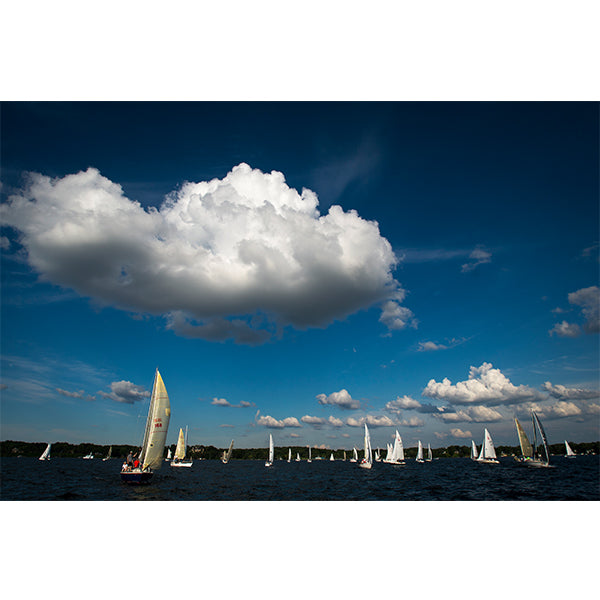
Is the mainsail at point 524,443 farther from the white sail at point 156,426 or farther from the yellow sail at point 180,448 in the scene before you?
the yellow sail at point 180,448

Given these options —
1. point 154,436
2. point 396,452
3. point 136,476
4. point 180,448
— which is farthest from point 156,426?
point 396,452

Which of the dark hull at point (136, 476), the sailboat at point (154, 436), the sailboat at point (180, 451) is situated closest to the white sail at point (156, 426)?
the sailboat at point (154, 436)

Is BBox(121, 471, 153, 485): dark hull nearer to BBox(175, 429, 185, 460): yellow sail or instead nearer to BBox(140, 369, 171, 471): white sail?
BBox(140, 369, 171, 471): white sail

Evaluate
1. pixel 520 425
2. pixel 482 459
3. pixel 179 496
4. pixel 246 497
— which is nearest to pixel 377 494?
pixel 246 497

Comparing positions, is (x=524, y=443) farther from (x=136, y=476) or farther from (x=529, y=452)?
(x=136, y=476)

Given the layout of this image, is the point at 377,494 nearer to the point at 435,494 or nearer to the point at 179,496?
the point at 435,494

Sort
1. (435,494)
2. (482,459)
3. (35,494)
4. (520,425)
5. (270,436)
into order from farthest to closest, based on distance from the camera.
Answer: (270,436), (482,459), (520,425), (435,494), (35,494)

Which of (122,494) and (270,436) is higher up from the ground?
(270,436)
